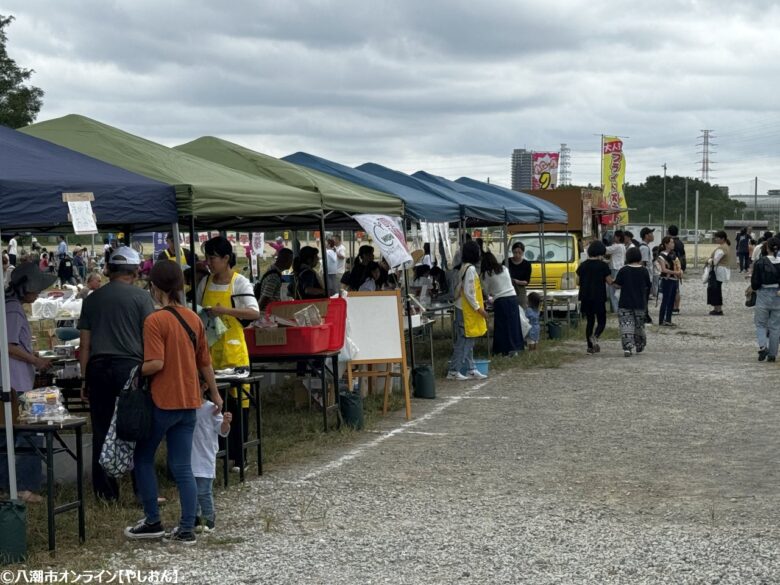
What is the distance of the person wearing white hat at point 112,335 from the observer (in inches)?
284

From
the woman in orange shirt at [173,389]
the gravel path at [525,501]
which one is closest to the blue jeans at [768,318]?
the gravel path at [525,501]

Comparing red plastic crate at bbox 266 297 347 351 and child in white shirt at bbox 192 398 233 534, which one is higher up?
red plastic crate at bbox 266 297 347 351

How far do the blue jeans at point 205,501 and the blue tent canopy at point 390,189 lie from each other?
663 centimetres

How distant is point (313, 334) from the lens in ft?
33.8

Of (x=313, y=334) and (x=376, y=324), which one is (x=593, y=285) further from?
Result: (x=313, y=334)

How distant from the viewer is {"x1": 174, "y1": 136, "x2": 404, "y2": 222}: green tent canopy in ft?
36.6

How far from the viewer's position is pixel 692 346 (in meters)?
19.0

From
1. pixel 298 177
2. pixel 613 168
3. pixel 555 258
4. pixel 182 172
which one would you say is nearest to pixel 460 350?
pixel 298 177

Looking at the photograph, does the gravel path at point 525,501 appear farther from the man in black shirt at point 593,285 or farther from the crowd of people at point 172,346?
the man in black shirt at point 593,285

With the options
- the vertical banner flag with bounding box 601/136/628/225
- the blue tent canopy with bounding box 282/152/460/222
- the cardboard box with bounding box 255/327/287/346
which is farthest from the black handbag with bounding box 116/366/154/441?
the vertical banner flag with bounding box 601/136/628/225

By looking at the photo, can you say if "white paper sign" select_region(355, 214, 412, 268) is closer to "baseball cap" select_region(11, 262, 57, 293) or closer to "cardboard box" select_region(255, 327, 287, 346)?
"cardboard box" select_region(255, 327, 287, 346)

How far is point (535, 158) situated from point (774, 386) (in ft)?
89.8

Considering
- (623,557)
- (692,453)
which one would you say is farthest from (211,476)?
(692,453)

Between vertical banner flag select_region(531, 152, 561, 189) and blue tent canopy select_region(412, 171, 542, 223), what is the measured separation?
2021cm
